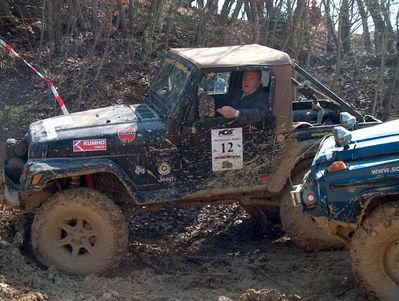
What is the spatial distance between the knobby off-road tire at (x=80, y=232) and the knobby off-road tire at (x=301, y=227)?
1537mm

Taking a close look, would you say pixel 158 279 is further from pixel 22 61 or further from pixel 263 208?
pixel 22 61

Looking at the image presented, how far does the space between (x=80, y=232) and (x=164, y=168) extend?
3.07ft

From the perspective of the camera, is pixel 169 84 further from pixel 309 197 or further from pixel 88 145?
pixel 309 197

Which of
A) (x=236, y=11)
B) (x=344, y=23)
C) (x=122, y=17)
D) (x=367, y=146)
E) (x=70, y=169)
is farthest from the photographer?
(x=236, y=11)

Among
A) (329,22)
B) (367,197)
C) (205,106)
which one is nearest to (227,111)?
(205,106)

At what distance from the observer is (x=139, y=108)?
269 inches

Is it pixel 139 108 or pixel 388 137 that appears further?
pixel 139 108

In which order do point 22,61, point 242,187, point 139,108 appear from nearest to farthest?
point 242,187 < point 139,108 < point 22,61

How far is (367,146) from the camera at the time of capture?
16.6 feet

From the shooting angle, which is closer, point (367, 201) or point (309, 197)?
point (367, 201)

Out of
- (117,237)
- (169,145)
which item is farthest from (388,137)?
(117,237)

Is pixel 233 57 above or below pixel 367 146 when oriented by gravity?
above

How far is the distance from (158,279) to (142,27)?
619 cm

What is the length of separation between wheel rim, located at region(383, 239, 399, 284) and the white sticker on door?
70.4 inches
